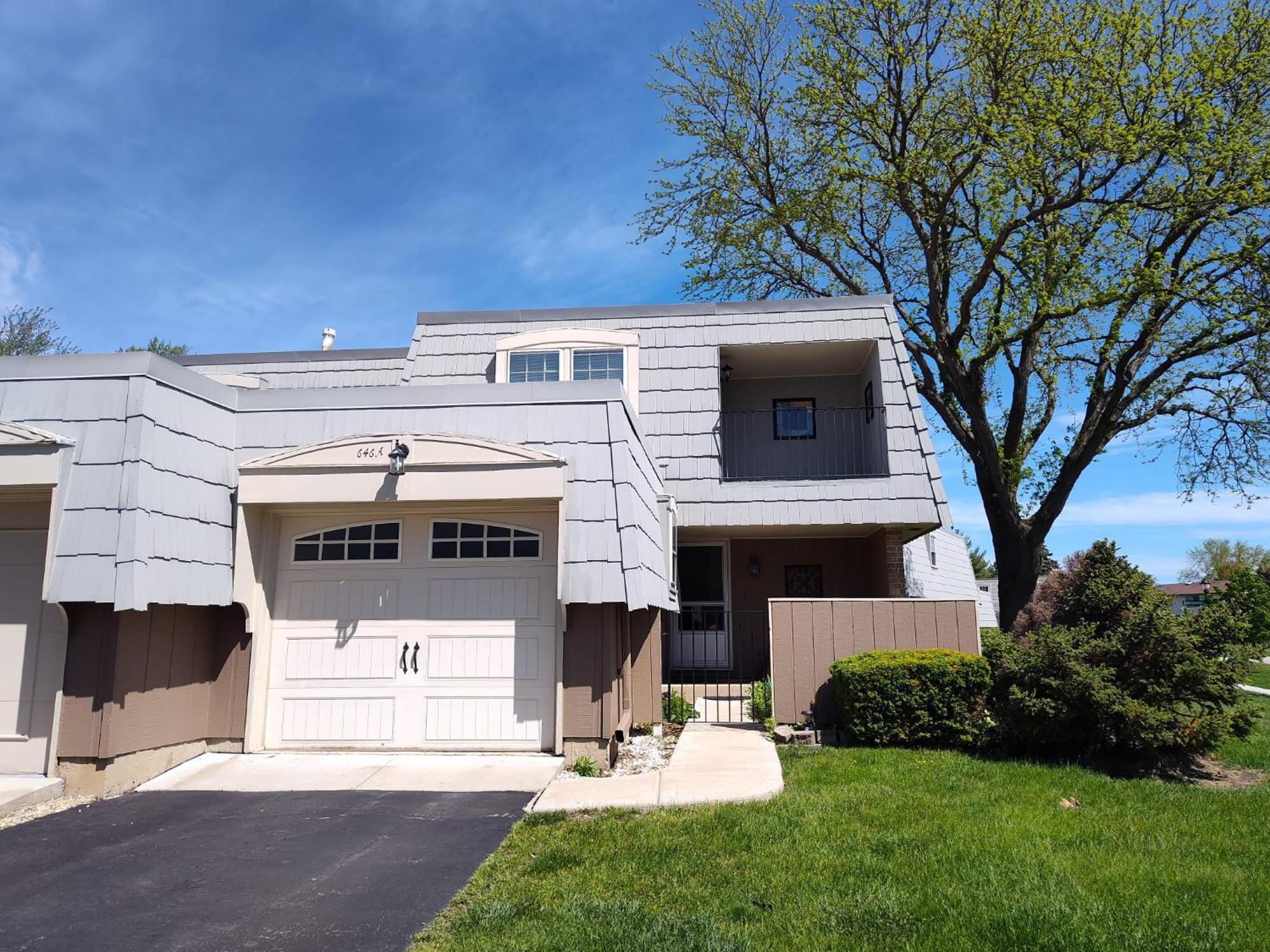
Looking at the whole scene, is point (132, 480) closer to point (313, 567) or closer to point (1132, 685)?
point (313, 567)

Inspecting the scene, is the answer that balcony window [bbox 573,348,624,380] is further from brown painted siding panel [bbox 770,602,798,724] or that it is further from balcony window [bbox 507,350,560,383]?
brown painted siding panel [bbox 770,602,798,724]

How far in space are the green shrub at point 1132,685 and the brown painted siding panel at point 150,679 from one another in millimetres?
7226

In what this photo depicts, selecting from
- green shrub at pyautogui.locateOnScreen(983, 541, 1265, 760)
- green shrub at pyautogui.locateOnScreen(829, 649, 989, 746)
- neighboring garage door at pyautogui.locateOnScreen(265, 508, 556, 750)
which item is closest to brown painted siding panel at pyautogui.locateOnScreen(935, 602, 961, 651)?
green shrub at pyautogui.locateOnScreen(829, 649, 989, 746)

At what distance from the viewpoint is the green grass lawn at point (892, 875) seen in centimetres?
380

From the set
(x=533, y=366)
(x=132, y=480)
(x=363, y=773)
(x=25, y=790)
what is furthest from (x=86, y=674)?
(x=533, y=366)

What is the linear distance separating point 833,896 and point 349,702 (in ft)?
16.6

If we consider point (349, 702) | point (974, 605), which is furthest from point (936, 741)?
point (349, 702)

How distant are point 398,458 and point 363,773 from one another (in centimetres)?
269

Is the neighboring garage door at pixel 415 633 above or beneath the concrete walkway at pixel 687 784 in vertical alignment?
above

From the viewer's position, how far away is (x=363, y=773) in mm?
7070

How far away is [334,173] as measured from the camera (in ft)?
45.6

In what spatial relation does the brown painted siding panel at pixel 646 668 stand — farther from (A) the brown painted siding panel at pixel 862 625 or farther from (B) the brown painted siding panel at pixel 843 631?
(A) the brown painted siding panel at pixel 862 625

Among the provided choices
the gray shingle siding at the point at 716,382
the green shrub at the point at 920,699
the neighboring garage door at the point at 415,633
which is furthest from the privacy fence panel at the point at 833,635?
the gray shingle siding at the point at 716,382

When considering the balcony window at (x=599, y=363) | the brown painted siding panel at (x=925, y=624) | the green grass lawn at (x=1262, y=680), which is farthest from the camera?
the green grass lawn at (x=1262, y=680)
